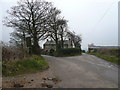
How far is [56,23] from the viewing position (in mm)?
34688

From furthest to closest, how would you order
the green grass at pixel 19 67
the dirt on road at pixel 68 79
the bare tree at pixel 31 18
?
the bare tree at pixel 31 18, the green grass at pixel 19 67, the dirt on road at pixel 68 79

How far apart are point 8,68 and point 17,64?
134 cm

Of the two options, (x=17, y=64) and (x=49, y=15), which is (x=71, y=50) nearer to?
(x=49, y=15)

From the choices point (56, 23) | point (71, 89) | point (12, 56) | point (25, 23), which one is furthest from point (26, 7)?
point (71, 89)

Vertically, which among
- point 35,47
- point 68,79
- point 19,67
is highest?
point 35,47

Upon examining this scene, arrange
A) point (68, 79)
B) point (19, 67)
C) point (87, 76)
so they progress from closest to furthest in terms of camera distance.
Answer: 1. point (68, 79)
2. point (87, 76)
3. point (19, 67)

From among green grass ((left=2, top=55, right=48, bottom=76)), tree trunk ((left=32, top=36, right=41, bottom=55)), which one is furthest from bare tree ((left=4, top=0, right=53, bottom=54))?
green grass ((left=2, top=55, right=48, bottom=76))

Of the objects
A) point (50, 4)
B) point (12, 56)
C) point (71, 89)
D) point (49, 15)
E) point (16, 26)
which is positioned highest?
point (50, 4)

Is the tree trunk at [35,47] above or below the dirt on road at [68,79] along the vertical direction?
above

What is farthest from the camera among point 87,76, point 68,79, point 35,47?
point 35,47

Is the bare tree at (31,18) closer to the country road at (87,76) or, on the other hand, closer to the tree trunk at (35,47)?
the tree trunk at (35,47)

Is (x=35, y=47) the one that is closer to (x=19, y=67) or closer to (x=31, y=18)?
(x=31, y=18)

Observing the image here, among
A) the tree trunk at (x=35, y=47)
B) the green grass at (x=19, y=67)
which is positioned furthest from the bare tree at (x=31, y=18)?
the green grass at (x=19, y=67)

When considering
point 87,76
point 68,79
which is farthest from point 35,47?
point 68,79
